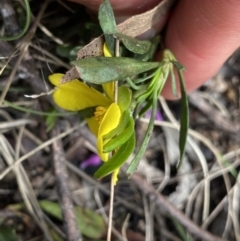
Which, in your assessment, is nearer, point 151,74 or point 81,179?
point 151,74

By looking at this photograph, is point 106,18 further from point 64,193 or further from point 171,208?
point 171,208

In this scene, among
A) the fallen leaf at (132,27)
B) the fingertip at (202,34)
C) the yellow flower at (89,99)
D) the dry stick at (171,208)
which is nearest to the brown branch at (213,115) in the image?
the fingertip at (202,34)

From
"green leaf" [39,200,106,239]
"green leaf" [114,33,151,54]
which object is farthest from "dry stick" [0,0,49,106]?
"green leaf" [39,200,106,239]

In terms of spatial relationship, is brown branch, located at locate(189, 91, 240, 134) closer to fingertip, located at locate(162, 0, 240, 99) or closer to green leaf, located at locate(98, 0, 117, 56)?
fingertip, located at locate(162, 0, 240, 99)

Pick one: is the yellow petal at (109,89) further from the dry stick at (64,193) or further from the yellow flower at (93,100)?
the dry stick at (64,193)

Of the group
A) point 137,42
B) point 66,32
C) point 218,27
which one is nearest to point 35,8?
point 66,32

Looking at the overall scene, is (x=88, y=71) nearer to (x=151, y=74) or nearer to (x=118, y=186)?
(x=151, y=74)
